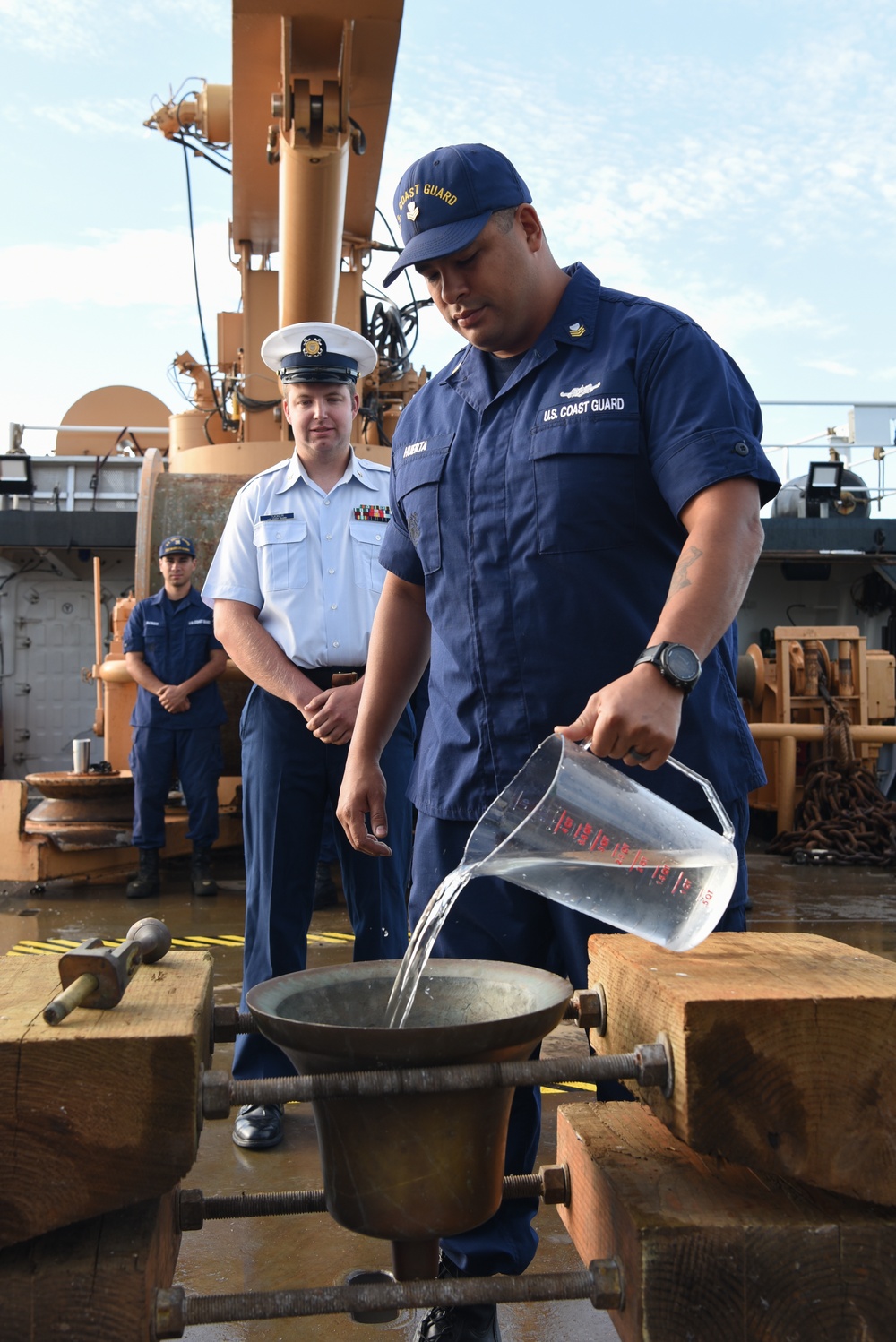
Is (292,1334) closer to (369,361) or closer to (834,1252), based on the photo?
(834,1252)

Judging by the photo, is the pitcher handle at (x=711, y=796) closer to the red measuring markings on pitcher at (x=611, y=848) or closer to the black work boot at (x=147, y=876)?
the red measuring markings on pitcher at (x=611, y=848)

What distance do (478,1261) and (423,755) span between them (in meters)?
0.85

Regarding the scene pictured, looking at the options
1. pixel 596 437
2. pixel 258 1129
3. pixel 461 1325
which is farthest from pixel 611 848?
pixel 258 1129

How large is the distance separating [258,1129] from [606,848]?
180 centimetres

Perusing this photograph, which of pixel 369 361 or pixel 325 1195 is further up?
pixel 369 361

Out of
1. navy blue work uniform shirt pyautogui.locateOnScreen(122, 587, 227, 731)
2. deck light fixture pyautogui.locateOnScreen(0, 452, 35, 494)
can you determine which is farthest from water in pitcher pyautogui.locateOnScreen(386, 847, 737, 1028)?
deck light fixture pyautogui.locateOnScreen(0, 452, 35, 494)

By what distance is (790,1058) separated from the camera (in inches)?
49.5

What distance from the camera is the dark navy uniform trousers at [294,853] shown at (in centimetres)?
309

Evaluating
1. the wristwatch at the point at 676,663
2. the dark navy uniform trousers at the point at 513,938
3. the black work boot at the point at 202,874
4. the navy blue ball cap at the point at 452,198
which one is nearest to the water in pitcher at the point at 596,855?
the wristwatch at the point at 676,663

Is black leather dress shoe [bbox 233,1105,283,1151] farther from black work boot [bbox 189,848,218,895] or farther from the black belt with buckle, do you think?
black work boot [bbox 189,848,218,895]

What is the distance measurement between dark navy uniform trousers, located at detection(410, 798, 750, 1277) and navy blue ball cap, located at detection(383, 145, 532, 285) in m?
0.97

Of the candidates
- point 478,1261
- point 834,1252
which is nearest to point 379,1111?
point 834,1252

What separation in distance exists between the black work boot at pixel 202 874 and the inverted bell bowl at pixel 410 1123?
5007 millimetres

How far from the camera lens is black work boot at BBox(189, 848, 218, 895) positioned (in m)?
6.32
